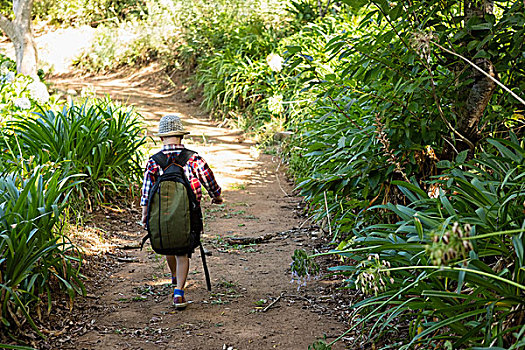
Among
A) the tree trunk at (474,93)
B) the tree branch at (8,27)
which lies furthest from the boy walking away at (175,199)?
the tree branch at (8,27)

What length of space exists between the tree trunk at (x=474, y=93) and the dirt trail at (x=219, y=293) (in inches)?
56.5

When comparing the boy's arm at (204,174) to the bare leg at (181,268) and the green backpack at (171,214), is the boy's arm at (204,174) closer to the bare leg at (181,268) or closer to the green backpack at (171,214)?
the green backpack at (171,214)

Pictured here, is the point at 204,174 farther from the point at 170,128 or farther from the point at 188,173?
the point at 170,128

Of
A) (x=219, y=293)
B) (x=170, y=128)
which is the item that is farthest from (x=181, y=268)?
(x=170, y=128)

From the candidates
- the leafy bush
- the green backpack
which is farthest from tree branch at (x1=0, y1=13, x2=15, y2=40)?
the green backpack

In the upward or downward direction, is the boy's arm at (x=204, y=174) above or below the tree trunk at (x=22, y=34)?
below

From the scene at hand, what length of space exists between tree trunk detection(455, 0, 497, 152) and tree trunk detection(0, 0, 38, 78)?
8274 millimetres

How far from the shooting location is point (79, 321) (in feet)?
12.0

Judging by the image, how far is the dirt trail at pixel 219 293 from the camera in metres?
3.41

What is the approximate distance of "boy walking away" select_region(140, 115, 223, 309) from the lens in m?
3.83

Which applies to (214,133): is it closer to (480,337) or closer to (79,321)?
(79,321)

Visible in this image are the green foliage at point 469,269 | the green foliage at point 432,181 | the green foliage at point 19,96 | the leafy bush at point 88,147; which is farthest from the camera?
the green foliage at point 19,96

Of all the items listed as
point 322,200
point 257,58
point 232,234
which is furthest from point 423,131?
point 257,58

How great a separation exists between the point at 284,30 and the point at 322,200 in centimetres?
762
